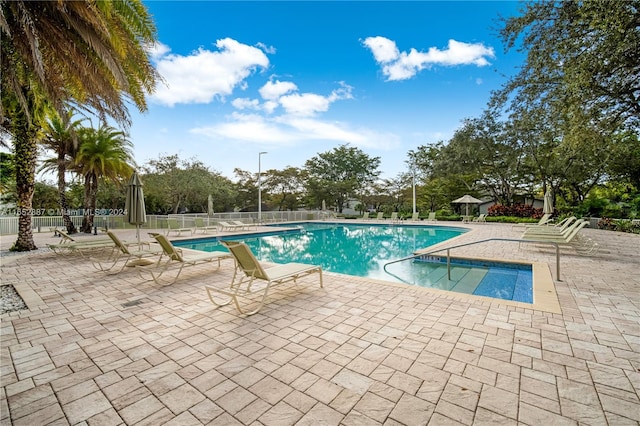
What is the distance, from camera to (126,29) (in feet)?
16.3

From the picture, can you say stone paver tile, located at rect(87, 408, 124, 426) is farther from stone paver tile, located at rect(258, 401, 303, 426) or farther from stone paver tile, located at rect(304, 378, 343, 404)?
stone paver tile, located at rect(304, 378, 343, 404)

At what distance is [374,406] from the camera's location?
1891mm

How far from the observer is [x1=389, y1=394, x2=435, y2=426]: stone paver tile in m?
1.75

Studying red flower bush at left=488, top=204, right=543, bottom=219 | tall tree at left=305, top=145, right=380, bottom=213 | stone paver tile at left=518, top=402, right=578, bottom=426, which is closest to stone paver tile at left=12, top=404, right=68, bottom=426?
stone paver tile at left=518, top=402, right=578, bottom=426

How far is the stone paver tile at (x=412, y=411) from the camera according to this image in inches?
69.0

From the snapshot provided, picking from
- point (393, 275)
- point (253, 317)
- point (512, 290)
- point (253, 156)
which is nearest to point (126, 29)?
point (253, 317)

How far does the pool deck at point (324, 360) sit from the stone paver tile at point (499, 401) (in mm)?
11

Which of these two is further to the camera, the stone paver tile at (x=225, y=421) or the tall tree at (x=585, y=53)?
the tall tree at (x=585, y=53)

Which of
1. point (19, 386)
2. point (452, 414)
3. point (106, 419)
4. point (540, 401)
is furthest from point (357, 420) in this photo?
point (19, 386)

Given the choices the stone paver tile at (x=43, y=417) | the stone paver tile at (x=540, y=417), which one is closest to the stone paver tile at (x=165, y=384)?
the stone paver tile at (x=43, y=417)

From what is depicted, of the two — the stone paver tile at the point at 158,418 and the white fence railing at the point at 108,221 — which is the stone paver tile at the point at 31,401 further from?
the white fence railing at the point at 108,221

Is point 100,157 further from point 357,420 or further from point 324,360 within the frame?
point 357,420

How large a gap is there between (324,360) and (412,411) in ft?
2.77

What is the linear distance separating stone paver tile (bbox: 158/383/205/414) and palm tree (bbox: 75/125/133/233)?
13.3 metres
